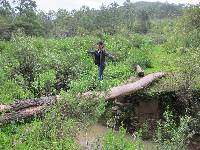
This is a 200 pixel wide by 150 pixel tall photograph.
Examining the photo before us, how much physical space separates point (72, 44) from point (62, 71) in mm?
14183

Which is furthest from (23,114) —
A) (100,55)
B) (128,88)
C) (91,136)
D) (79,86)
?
(100,55)

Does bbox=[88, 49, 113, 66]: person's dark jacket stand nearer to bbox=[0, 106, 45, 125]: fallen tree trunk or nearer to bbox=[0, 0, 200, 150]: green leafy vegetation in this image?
bbox=[0, 0, 200, 150]: green leafy vegetation

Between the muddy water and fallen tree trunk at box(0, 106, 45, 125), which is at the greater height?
fallen tree trunk at box(0, 106, 45, 125)

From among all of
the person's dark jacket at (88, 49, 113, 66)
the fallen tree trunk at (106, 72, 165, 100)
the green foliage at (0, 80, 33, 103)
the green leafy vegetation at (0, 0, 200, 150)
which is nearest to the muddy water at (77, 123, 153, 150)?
the green leafy vegetation at (0, 0, 200, 150)

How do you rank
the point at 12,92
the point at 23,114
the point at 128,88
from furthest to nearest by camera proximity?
the point at 128,88, the point at 12,92, the point at 23,114

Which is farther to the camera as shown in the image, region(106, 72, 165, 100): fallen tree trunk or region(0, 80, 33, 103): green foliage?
region(106, 72, 165, 100): fallen tree trunk

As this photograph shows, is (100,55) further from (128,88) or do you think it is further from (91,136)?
(91,136)

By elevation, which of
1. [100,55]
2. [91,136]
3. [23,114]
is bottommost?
[91,136]

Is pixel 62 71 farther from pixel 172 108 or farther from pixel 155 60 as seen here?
pixel 155 60

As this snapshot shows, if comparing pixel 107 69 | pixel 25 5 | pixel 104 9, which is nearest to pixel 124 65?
pixel 107 69

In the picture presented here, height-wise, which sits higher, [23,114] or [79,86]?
[79,86]

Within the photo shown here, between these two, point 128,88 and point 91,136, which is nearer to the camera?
point 91,136

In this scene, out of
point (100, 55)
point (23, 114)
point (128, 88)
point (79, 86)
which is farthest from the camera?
point (100, 55)

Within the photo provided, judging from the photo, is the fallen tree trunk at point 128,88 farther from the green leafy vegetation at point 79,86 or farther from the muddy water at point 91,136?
the muddy water at point 91,136
